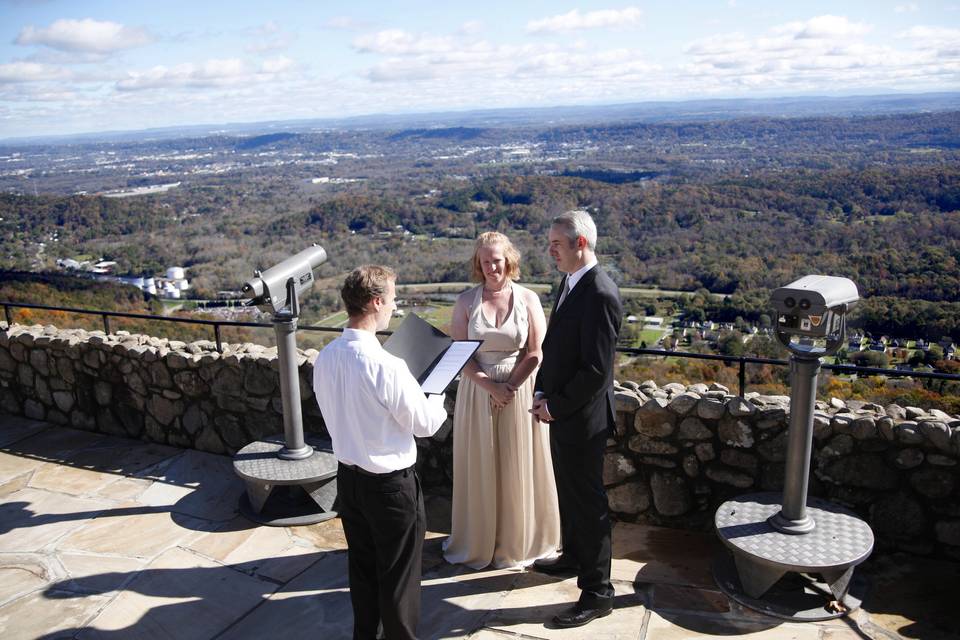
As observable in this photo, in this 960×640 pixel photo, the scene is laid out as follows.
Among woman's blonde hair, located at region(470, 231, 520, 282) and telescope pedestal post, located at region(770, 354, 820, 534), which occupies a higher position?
woman's blonde hair, located at region(470, 231, 520, 282)

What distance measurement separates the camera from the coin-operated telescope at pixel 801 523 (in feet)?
10.3

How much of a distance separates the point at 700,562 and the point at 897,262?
1187 centimetres

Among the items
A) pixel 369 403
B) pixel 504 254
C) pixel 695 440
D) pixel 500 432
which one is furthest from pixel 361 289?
pixel 695 440

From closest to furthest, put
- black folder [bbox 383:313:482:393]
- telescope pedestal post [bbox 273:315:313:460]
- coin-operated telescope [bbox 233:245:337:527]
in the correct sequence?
black folder [bbox 383:313:482:393], coin-operated telescope [bbox 233:245:337:527], telescope pedestal post [bbox 273:315:313:460]

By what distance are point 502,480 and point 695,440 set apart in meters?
1.12

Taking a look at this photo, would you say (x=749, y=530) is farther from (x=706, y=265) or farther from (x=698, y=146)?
(x=698, y=146)

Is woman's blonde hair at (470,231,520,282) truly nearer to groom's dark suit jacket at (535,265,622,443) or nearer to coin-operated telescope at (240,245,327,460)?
groom's dark suit jacket at (535,265,622,443)

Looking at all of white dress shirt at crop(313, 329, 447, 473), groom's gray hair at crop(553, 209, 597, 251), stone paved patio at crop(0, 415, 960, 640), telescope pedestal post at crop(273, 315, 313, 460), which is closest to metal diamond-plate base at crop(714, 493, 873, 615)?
stone paved patio at crop(0, 415, 960, 640)

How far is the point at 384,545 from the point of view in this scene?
2.73m

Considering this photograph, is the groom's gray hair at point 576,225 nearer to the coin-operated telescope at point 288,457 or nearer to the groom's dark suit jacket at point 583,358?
the groom's dark suit jacket at point 583,358

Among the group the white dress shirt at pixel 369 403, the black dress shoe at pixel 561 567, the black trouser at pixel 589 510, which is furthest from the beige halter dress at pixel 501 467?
the white dress shirt at pixel 369 403

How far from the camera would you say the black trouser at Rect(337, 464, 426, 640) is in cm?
268

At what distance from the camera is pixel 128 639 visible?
345 centimetres

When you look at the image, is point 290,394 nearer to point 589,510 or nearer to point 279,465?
point 279,465
